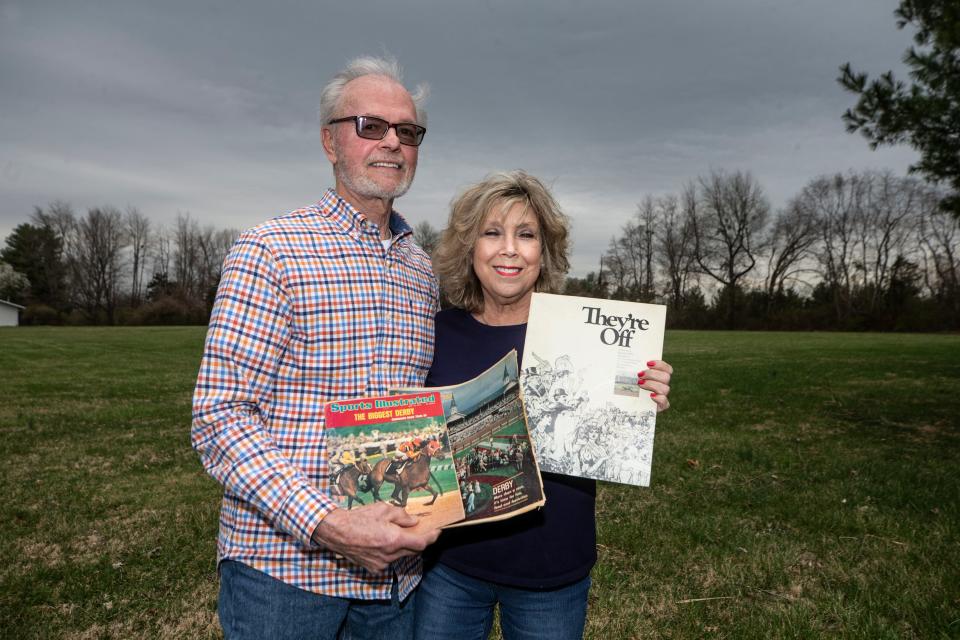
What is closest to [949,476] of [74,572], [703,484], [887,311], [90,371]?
[703,484]

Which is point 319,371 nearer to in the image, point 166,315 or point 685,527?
point 685,527

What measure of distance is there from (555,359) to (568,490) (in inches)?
20.1

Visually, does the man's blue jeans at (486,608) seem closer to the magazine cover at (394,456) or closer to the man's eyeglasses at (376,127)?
the magazine cover at (394,456)

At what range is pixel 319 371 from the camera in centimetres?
192

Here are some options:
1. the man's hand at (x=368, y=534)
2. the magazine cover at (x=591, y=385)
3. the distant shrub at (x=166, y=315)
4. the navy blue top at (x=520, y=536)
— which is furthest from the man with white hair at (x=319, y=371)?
the distant shrub at (x=166, y=315)

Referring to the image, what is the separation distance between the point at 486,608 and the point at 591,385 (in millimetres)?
926

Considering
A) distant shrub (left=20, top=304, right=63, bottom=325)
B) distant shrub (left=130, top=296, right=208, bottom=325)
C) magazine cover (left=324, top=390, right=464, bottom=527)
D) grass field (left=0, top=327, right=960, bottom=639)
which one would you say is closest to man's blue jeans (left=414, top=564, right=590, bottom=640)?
magazine cover (left=324, top=390, right=464, bottom=527)

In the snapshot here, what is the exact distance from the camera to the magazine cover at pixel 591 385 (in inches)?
80.9

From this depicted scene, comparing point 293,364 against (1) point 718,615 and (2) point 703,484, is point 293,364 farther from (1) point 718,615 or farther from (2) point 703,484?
(2) point 703,484

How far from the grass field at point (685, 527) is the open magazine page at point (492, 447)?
8.65 feet

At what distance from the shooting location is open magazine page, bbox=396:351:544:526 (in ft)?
5.95

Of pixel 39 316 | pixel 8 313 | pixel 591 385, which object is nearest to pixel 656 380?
pixel 591 385

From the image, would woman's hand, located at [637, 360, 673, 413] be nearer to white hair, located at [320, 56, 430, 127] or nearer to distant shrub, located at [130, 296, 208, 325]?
white hair, located at [320, 56, 430, 127]

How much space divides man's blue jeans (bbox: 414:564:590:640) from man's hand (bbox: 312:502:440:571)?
67cm
